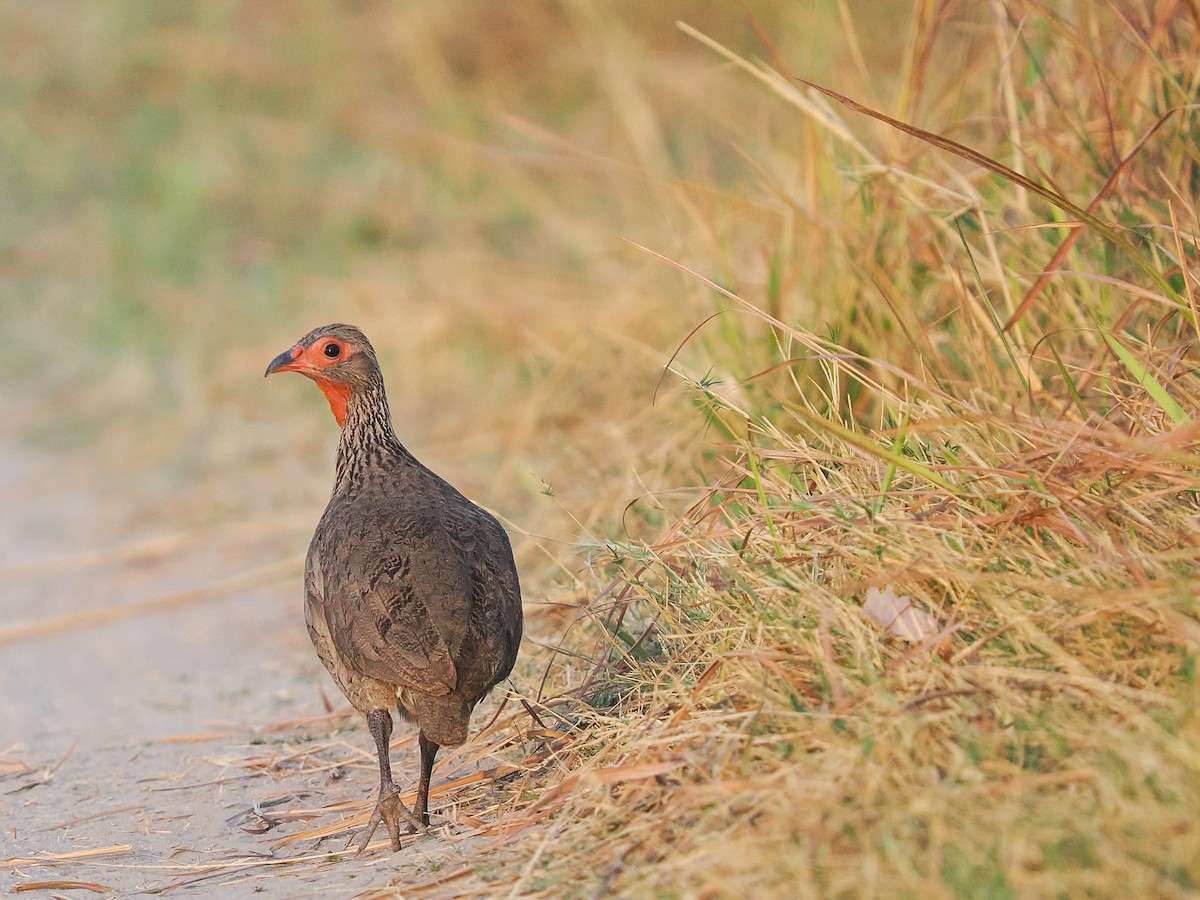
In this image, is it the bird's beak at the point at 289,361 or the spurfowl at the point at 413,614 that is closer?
the spurfowl at the point at 413,614

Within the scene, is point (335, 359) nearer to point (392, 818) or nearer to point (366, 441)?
point (366, 441)

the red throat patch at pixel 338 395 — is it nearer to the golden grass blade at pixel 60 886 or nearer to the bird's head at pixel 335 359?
the bird's head at pixel 335 359

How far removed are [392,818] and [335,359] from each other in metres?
1.33

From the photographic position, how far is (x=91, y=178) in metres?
11.7

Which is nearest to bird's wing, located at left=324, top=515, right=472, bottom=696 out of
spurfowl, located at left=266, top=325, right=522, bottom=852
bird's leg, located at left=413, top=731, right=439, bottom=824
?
spurfowl, located at left=266, top=325, right=522, bottom=852

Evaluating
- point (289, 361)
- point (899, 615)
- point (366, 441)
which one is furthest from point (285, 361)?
point (899, 615)

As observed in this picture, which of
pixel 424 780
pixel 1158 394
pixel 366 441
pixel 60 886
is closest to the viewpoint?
pixel 1158 394

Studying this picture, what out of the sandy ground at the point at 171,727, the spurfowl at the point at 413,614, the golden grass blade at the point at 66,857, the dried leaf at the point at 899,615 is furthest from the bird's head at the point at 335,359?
the dried leaf at the point at 899,615

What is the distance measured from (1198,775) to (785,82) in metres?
2.56

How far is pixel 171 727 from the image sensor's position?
432 centimetres

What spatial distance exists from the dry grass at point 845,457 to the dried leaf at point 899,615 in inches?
1.1

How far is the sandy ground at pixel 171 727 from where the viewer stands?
123 inches

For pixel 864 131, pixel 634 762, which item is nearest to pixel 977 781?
pixel 634 762

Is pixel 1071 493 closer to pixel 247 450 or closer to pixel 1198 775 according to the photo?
pixel 1198 775
